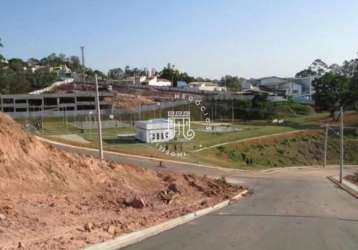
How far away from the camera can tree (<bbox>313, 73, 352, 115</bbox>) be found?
123125 mm

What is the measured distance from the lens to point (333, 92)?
125 m

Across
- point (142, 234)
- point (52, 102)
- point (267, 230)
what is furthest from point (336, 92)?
point (142, 234)

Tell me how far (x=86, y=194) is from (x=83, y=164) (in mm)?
2620

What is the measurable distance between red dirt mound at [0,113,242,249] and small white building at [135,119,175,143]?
4784 cm

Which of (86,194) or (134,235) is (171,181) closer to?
(86,194)

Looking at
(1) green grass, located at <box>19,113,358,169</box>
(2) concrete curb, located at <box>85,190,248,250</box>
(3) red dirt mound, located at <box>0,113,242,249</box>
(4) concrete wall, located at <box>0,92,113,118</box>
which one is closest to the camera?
(2) concrete curb, located at <box>85,190,248,250</box>

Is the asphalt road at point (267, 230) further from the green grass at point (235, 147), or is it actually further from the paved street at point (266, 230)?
the green grass at point (235, 147)

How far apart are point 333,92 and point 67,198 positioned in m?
116

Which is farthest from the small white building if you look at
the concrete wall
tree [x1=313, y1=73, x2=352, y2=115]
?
tree [x1=313, y1=73, x2=352, y2=115]

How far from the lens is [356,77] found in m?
122

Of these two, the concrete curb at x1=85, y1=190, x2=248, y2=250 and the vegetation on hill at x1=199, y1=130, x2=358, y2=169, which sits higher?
the concrete curb at x1=85, y1=190, x2=248, y2=250

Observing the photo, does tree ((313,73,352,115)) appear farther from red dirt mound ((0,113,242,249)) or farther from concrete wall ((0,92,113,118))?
red dirt mound ((0,113,242,249))
